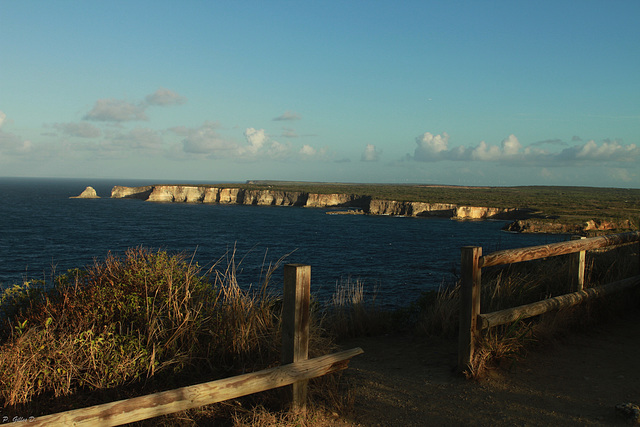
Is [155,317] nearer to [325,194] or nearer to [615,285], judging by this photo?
[615,285]

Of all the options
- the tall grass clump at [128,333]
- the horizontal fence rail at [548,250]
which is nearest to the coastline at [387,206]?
the horizontal fence rail at [548,250]

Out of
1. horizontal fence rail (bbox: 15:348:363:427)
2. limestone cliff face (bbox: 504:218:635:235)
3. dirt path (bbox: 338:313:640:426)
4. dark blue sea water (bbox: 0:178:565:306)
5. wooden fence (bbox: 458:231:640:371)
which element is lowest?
dark blue sea water (bbox: 0:178:565:306)

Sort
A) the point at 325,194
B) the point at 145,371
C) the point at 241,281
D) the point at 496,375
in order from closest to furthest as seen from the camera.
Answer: the point at 145,371 → the point at 496,375 → the point at 241,281 → the point at 325,194

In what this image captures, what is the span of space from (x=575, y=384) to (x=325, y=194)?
123 m

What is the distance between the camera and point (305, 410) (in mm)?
4250

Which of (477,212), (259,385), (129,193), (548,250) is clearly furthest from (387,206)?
(259,385)

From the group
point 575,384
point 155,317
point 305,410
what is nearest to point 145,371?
point 155,317

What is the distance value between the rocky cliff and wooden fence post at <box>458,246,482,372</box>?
94.3 metres

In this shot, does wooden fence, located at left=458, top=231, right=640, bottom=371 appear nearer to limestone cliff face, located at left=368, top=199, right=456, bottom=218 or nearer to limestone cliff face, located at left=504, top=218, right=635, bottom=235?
limestone cliff face, located at left=504, top=218, right=635, bottom=235

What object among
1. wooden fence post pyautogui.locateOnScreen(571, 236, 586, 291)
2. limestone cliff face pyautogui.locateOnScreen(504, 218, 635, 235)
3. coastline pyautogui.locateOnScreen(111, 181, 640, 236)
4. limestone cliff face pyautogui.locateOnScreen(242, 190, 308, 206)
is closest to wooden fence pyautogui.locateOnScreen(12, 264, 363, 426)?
wooden fence post pyautogui.locateOnScreen(571, 236, 586, 291)

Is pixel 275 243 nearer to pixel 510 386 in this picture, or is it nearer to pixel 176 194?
pixel 510 386

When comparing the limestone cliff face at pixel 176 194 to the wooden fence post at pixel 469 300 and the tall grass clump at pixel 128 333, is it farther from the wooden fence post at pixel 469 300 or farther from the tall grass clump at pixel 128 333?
the wooden fence post at pixel 469 300

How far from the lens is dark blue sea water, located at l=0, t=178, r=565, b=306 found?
33.1 metres

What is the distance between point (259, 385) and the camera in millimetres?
3838
